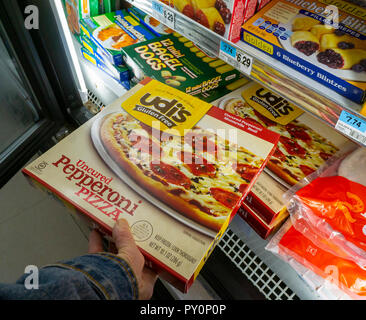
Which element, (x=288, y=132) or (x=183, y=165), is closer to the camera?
(x=183, y=165)

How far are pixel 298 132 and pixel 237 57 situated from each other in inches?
14.0

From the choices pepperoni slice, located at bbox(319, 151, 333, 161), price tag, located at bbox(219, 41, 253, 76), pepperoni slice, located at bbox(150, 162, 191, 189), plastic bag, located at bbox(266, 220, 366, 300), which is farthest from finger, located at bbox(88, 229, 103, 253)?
pepperoni slice, located at bbox(319, 151, 333, 161)

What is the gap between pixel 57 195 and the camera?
2.47 ft

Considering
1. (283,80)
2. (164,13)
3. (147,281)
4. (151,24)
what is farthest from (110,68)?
(147,281)

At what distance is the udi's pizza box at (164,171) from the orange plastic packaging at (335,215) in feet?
0.60

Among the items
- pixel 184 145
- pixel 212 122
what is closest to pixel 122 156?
pixel 184 145

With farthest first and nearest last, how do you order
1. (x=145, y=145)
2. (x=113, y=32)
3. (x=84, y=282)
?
1. (x=113, y=32)
2. (x=145, y=145)
3. (x=84, y=282)

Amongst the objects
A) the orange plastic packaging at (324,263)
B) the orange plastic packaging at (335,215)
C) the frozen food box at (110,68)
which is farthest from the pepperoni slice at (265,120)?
the frozen food box at (110,68)

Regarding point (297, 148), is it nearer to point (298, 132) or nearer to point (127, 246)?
point (298, 132)

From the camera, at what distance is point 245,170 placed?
0.80m

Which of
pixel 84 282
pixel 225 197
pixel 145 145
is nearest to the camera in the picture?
pixel 84 282

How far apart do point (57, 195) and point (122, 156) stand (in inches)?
7.8

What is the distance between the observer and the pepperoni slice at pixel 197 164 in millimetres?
799

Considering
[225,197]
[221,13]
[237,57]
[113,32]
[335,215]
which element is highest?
[221,13]
